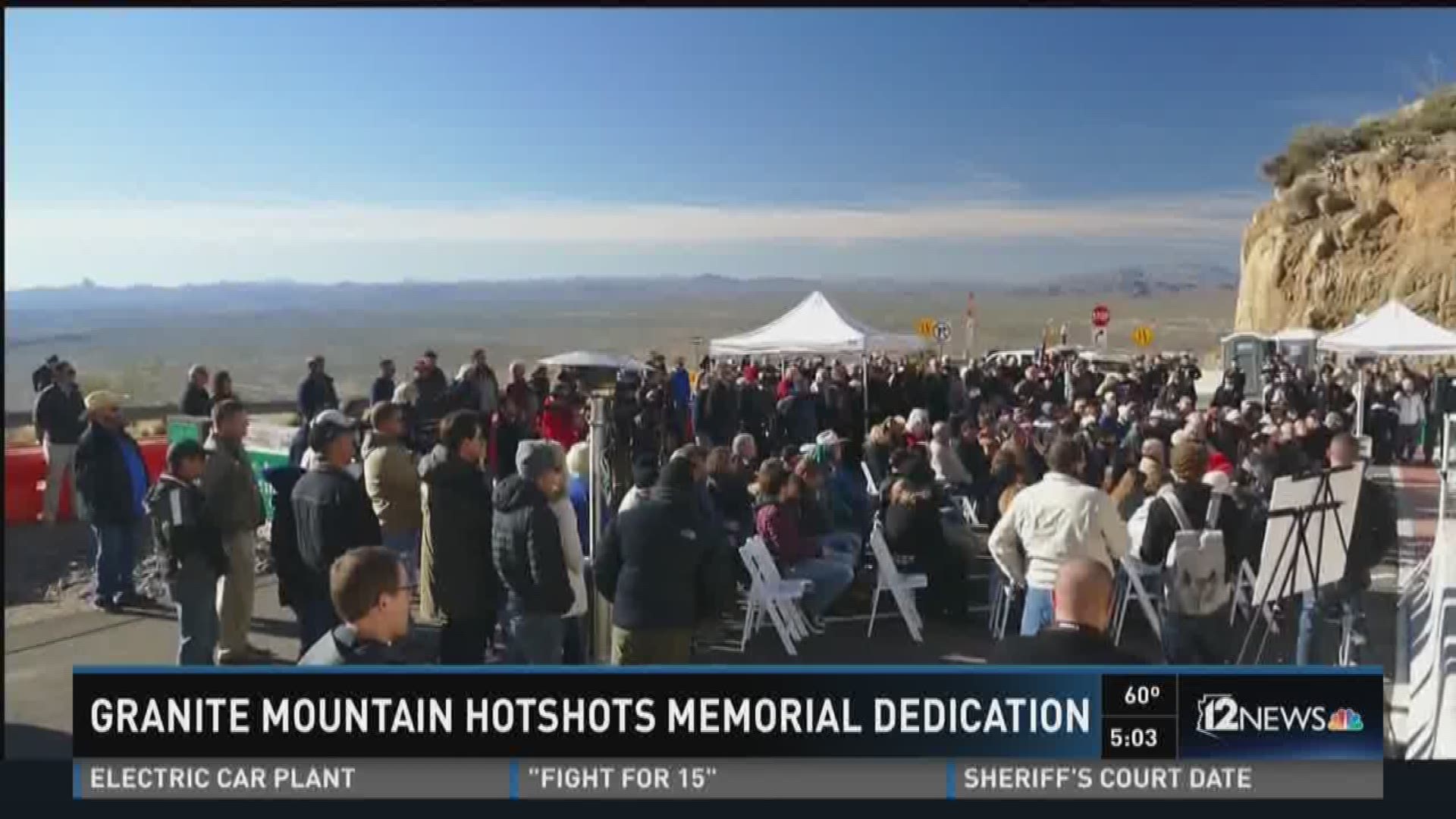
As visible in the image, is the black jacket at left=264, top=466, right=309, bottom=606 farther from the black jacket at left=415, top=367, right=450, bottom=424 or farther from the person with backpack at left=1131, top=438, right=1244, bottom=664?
the black jacket at left=415, top=367, right=450, bottom=424

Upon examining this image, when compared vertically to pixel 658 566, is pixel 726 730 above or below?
below

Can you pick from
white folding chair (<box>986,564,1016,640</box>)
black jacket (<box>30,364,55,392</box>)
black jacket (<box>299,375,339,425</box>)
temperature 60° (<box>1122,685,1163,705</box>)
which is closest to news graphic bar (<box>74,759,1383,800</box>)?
temperature 60° (<box>1122,685,1163,705</box>)

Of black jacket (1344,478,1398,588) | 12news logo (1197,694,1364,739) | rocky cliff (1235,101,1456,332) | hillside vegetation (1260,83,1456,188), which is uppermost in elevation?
hillside vegetation (1260,83,1456,188)

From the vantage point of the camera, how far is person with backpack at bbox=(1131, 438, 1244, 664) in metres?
5.42

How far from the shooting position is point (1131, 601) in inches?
285

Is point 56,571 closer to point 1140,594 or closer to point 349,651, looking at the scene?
point 349,651

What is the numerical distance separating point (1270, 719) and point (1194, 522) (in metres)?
1.27

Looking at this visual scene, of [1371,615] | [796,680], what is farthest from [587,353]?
[796,680]

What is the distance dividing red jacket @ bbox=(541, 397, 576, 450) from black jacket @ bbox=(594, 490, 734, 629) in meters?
4.81

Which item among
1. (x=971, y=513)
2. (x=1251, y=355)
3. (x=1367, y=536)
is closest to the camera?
(x=1367, y=536)

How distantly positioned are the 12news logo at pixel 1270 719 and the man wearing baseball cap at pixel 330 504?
11.5ft

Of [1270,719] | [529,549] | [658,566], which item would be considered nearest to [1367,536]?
[1270,719]

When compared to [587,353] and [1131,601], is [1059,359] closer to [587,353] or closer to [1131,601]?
[587,353]

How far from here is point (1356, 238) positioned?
31.3m
